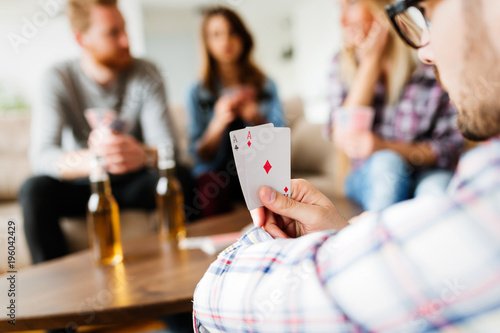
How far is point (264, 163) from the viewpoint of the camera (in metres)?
0.43

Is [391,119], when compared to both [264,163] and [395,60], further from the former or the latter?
[264,163]

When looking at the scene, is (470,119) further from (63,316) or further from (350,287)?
(63,316)

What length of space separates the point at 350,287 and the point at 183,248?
85cm

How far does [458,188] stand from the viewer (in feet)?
0.98

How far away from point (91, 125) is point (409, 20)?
1.59 m

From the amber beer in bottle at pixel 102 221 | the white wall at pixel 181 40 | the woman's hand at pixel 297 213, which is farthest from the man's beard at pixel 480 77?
the white wall at pixel 181 40

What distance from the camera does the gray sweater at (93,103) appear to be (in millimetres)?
1928

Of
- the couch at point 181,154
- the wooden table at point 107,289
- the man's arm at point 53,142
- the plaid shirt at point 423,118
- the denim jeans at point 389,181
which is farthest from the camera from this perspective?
the couch at point 181,154

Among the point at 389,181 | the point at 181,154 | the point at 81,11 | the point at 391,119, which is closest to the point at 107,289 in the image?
the point at 389,181

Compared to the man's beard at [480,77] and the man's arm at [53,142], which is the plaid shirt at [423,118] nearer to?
the man's arm at [53,142]

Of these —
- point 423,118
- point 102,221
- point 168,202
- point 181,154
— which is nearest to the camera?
point 102,221

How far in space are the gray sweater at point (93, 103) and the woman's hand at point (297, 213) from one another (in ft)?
5.28

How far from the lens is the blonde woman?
1.57 metres

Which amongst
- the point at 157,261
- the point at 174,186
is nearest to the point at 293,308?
the point at 157,261
